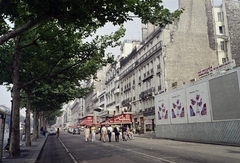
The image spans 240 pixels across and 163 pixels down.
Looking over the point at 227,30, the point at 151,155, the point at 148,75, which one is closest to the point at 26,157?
the point at 151,155

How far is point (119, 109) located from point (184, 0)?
102ft

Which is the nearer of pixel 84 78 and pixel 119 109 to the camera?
pixel 84 78

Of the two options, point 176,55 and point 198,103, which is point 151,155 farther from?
point 176,55

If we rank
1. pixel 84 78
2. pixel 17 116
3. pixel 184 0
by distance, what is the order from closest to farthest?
1. pixel 17 116
2. pixel 84 78
3. pixel 184 0

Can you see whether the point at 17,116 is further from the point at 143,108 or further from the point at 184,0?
the point at 184,0

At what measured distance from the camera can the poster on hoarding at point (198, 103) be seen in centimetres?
2127

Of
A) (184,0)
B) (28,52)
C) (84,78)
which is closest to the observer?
(28,52)

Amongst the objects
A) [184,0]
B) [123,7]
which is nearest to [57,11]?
[123,7]

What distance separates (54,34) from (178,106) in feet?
55.6

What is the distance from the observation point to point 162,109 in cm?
2930

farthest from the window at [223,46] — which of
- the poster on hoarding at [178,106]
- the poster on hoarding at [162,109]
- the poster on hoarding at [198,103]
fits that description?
the poster on hoarding at [198,103]

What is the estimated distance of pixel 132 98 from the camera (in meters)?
53.8

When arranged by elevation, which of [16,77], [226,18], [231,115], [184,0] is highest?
[184,0]

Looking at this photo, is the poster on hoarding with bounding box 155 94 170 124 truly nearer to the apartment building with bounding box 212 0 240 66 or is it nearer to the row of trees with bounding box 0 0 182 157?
the row of trees with bounding box 0 0 182 157
